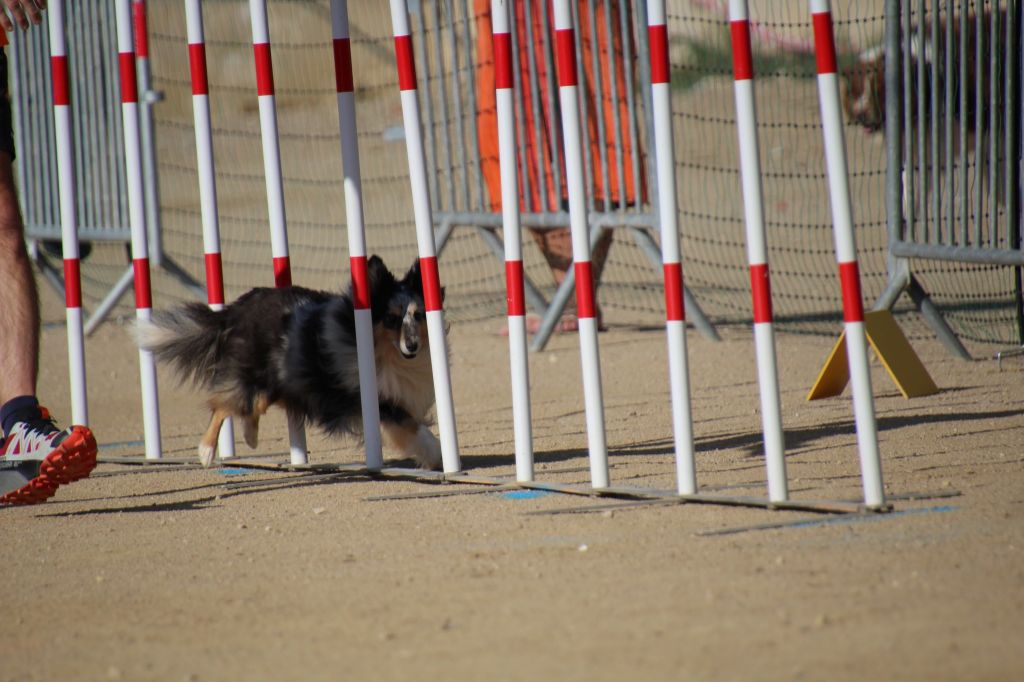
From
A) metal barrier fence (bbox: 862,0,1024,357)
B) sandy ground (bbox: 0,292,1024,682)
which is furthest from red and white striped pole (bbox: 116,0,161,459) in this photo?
metal barrier fence (bbox: 862,0,1024,357)

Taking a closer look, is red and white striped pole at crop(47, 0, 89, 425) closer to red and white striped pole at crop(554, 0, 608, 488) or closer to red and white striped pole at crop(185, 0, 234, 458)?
red and white striped pole at crop(185, 0, 234, 458)

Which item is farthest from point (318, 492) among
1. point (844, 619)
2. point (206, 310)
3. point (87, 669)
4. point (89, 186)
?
point (89, 186)

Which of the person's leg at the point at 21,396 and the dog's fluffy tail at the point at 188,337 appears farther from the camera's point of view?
the dog's fluffy tail at the point at 188,337

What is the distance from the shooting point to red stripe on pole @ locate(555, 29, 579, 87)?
462cm

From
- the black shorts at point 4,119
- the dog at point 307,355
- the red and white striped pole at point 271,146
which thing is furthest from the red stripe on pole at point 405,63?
the black shorts at point 4,119

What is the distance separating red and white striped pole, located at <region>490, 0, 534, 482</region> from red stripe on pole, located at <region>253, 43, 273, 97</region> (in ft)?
4.25

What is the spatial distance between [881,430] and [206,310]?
3159 mm

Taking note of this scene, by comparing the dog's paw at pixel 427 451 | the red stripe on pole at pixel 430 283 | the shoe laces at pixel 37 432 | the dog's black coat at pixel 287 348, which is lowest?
the dog's paw at pixel 427 451

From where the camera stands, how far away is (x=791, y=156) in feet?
57.0

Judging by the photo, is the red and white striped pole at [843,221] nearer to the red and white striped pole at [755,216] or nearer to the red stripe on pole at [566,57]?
the red and white striped pole at [755,216]

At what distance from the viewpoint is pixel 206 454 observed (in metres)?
6.08

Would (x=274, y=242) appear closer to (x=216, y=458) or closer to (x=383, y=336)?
(x=383, y=336)

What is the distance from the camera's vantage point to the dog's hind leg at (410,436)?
5.89 metres

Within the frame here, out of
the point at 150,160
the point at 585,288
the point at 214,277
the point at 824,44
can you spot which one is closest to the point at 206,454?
the point at 214,277
